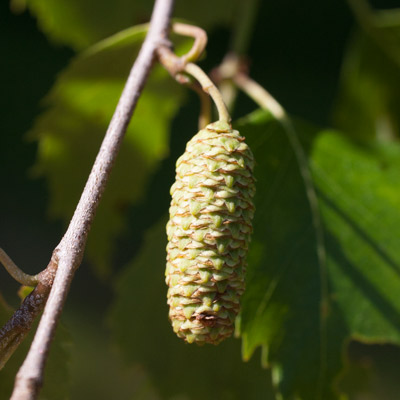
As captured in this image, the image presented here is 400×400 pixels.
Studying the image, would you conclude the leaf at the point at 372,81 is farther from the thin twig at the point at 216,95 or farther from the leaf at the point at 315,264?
the thin twig at the point at 216,95

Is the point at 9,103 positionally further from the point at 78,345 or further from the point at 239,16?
the point at 239,16

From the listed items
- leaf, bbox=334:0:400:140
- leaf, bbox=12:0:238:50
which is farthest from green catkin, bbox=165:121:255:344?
leaf, bbox=334:0:400:140

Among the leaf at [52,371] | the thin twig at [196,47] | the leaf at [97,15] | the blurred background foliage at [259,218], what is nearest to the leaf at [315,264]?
the blurred background foliage at [259,218]

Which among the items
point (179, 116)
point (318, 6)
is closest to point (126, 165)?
point (179, 116)

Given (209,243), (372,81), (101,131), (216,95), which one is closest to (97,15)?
(101,131)

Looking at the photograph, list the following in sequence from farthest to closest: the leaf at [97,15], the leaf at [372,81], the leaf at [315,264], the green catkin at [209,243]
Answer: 1. the leaf at [372,81]
2. the leaf at [97,15]
3. the leaf at [315,264]
4. the green catkin at [209,243]

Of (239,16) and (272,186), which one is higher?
(239,16)
